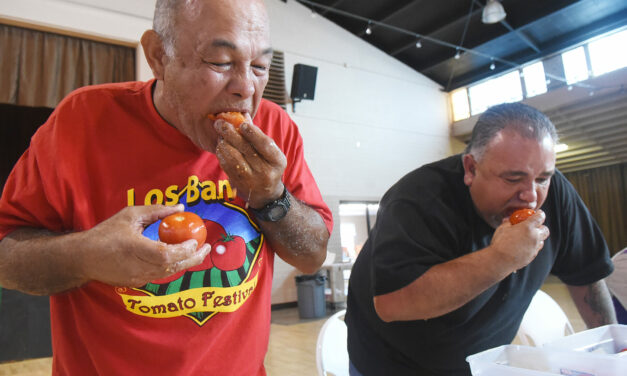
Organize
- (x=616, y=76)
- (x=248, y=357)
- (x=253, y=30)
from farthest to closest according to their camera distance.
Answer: (x=616, y=76) < (x=248, y=357) < (x=253, y=30)

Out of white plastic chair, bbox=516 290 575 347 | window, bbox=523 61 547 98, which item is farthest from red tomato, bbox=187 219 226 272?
window, bbox=523 61 547 98

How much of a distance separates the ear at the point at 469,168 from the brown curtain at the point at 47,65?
6.52 metres

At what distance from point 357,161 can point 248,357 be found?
961cm

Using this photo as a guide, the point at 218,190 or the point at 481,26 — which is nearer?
the point at 218,190

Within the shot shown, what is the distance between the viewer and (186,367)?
90 cm

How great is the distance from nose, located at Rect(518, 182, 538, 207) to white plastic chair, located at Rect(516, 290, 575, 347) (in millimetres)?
860

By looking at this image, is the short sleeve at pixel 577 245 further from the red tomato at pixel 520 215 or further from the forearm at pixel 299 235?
the forearm at pixel 299 235

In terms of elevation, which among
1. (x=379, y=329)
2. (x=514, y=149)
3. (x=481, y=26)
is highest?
(x=481, y=26)

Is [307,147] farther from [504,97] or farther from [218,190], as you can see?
[218,190]

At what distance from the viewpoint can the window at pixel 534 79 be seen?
423 inches

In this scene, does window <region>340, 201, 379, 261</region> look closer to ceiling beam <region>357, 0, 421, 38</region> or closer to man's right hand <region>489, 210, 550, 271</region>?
ceiling beam <region>357, 0, 421, 38</region>

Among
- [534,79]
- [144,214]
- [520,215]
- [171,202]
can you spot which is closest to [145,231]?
[171,202]

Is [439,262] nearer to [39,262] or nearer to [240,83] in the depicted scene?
[240,83]

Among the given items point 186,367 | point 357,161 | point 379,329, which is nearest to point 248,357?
point 186,367
